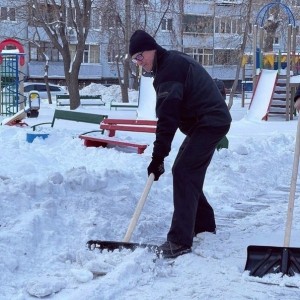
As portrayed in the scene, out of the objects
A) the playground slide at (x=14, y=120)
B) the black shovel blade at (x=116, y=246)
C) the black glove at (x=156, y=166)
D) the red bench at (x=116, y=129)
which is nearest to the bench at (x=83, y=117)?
the red bench at (x=116, y=129)

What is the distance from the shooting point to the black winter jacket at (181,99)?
16.3 ft

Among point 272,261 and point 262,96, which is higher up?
point 272,261

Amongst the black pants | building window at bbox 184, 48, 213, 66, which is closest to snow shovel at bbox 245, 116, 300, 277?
the black pants

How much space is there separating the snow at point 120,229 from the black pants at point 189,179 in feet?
0.63

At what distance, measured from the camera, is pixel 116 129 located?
12086 millimetres

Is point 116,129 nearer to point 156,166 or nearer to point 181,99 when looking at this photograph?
point 156,166

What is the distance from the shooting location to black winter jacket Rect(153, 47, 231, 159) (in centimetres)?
498

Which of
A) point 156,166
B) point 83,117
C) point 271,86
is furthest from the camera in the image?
point 271,86

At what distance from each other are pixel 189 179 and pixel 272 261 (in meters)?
0.88

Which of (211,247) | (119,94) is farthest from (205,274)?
(119,94)

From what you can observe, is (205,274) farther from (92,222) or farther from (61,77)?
(61,77)

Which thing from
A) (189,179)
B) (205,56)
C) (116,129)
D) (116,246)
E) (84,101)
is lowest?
(84,101)

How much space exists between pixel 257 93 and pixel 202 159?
1662cm

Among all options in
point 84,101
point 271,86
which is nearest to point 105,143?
point 271,86
